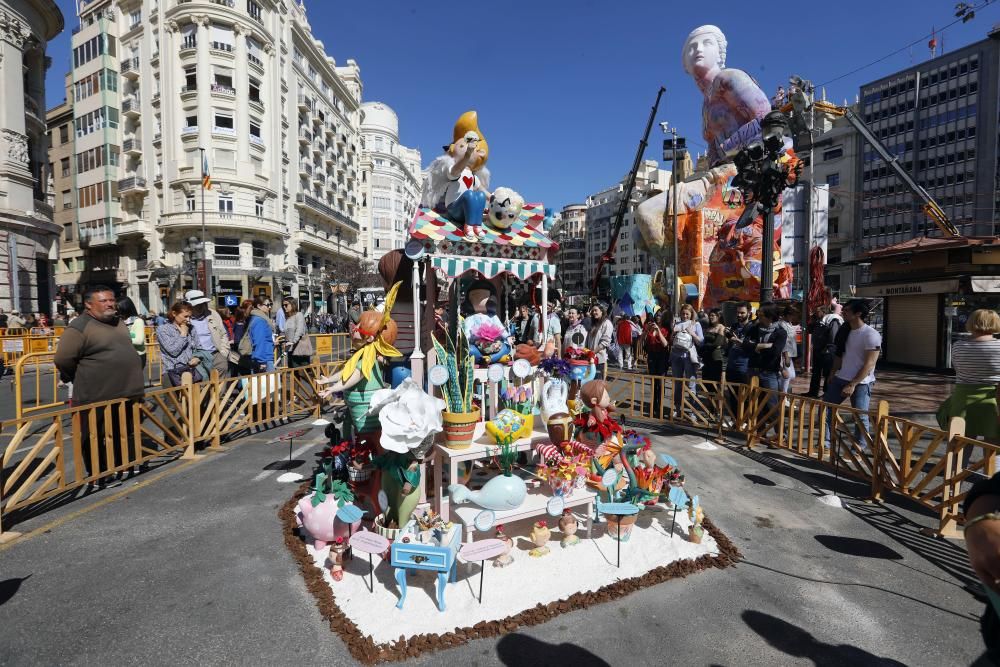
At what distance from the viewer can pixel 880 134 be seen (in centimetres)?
4959

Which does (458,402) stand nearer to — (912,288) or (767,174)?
(767,174)

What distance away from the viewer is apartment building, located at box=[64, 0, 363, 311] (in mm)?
30469

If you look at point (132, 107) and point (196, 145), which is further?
point (132, 107)

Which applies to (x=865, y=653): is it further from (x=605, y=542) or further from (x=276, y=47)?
(x=276, y=47)

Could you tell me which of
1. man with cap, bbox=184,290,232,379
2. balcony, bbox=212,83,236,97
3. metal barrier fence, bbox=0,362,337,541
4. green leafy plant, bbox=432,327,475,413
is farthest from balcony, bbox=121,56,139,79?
green leafy plant, bbox=432,327,475,413

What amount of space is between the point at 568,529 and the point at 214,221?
33.5 meters

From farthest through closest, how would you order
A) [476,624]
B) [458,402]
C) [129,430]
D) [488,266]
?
[129,430] < [488,266] < [458,402] < [476,624]

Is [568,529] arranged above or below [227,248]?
below

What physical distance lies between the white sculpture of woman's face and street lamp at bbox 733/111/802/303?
56.3 ft

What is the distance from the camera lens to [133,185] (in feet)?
109

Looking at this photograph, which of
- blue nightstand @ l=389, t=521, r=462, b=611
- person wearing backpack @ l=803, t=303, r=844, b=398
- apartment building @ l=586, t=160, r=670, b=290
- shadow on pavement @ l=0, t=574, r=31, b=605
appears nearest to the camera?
blue nightstand @ l=389, t=521, r=462, b=611

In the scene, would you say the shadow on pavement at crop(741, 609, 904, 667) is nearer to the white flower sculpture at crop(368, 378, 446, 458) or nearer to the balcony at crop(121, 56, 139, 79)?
the white flower sculpture at crop(368, 378, 446, 458)

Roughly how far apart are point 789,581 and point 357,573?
3118mm

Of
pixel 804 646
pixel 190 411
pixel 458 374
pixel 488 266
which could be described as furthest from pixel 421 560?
pixel 190 411
